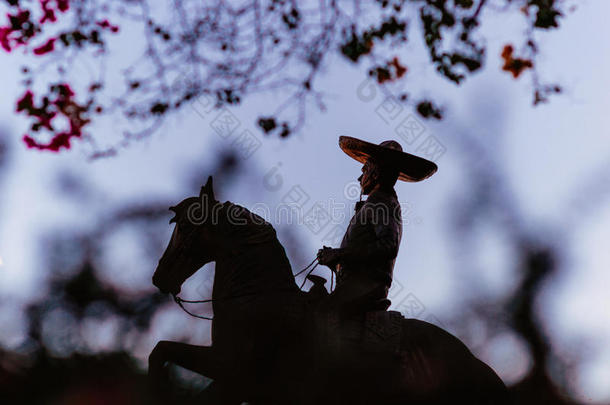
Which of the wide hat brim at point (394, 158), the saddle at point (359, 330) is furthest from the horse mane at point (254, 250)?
the wide hat brim at point (394, 158)

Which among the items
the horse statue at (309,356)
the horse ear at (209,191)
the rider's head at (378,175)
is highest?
the rider's head at (378,175)

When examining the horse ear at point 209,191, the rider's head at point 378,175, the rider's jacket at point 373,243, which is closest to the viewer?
the rider's jacket at point 373,243

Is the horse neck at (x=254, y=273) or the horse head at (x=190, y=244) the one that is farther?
the horse head at (x=190, y=244)

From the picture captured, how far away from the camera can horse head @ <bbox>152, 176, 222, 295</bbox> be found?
21.5 feet

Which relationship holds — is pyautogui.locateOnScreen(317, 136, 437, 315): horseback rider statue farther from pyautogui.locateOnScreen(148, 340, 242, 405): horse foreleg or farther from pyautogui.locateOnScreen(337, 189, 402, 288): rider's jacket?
pyautogui.locateOnScreen(148, 340, 242, 405): horse foreleg

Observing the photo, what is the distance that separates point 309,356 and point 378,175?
210 cm

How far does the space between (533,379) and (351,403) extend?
8.74 meters

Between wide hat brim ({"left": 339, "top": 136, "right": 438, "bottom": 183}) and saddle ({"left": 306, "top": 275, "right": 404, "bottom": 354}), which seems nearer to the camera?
saddle ({"left": 306, "top": 275, "right": 404, "bottom": 354})

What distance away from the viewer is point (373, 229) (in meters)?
6.64

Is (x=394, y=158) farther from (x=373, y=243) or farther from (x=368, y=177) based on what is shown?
(x=373, y=243)

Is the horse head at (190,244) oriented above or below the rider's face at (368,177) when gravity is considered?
below

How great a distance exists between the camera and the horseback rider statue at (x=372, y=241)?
6.36m

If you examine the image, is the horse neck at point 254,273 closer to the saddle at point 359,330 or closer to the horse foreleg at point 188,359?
the saddle at point 359,330

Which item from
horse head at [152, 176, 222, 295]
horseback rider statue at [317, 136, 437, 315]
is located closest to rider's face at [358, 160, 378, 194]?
horseback rider statue at [317, 136, 437, 315]
